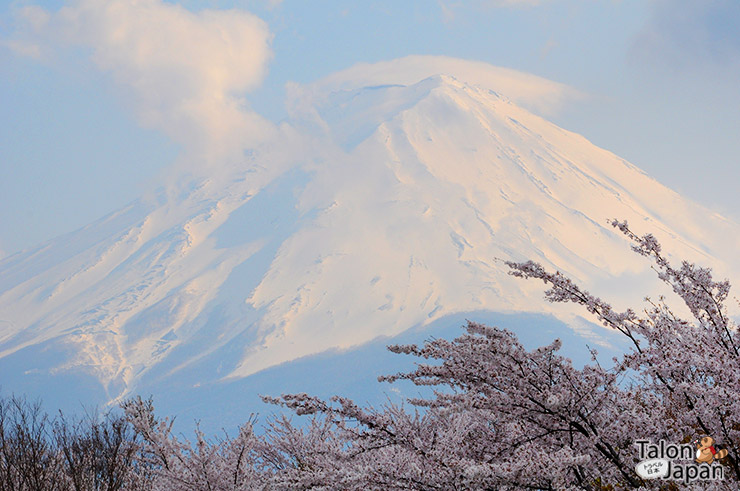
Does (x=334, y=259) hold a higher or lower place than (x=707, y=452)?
higher

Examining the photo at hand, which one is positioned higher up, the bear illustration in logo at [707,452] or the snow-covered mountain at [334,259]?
the snow-covered mountain at [334,259]

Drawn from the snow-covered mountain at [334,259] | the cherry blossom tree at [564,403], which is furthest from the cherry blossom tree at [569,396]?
the snow-covered mountain at [334,259]

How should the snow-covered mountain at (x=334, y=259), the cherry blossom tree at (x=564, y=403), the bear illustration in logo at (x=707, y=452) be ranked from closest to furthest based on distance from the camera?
1. the cherry blossom tree at (x=564, y=403)
2. the bear illustration in logo at (x=707, y=452)
3. the snow-covered mountain at (x=334, y=259)

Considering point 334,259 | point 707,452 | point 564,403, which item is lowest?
point 707,452

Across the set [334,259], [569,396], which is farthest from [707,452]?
[334,259]

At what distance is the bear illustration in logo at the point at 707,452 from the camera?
13.5ft

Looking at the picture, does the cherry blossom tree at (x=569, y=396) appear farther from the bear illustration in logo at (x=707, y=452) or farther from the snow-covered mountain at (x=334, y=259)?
the snow-covered mountain at (x=334, y=259)

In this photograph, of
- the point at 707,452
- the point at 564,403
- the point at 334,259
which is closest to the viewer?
the point at 707,452

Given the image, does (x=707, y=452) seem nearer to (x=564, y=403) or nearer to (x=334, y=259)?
(x=564, y=403)

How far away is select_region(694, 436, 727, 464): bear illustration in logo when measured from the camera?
13.5 ft

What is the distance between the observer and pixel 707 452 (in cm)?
413

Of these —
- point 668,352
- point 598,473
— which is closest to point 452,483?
point 598,473

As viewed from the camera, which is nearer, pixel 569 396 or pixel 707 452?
pixel 707 452

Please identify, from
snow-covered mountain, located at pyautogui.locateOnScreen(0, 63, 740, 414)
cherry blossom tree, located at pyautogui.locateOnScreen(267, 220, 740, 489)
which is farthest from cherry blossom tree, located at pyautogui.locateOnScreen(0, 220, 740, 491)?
snow-covered mountain, located at pyautogui.locateOnScreen(0, 63, 740, 414)
